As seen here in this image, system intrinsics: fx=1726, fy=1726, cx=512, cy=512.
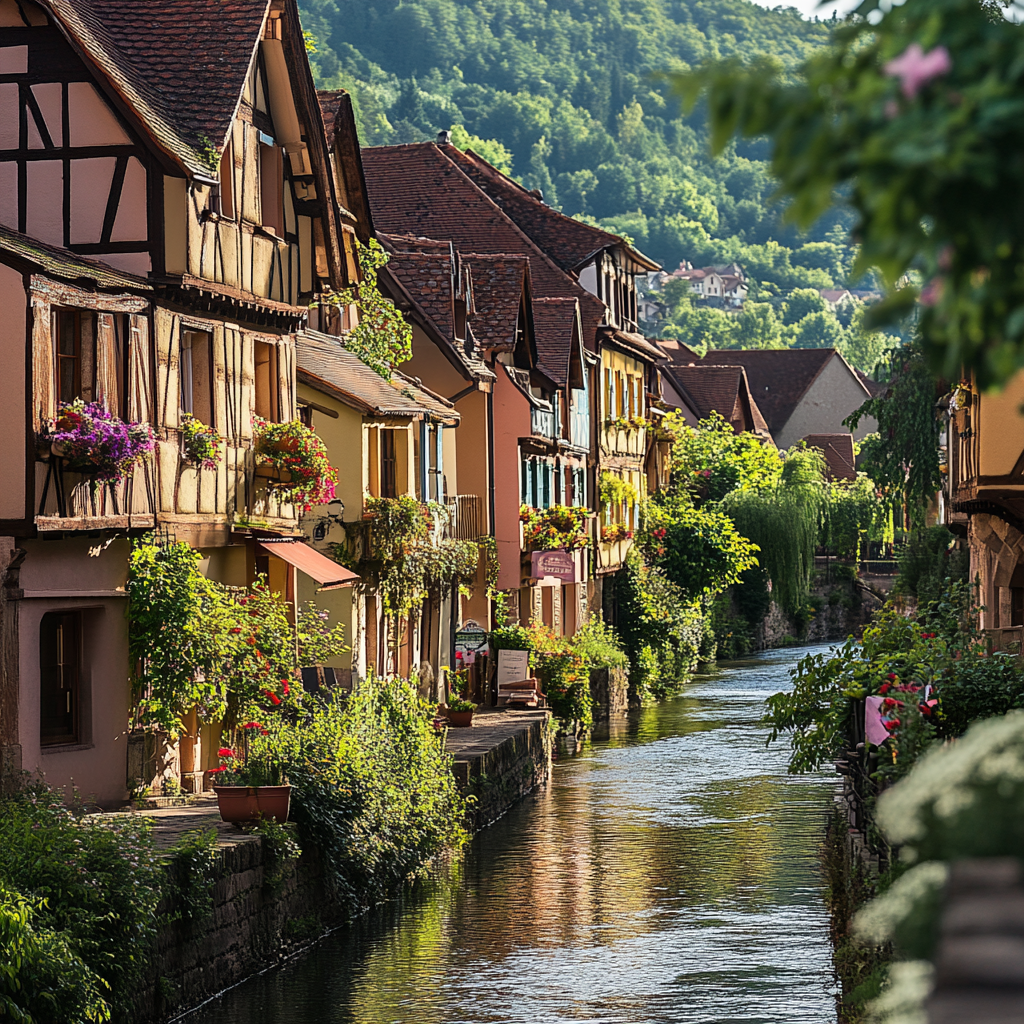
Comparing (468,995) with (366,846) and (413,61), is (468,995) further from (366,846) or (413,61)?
(413,61)

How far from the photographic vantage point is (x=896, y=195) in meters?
3.41

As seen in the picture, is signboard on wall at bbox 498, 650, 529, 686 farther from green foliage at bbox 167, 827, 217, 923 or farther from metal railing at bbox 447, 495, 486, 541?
green foliage at bbox 167, 827, 217, 923

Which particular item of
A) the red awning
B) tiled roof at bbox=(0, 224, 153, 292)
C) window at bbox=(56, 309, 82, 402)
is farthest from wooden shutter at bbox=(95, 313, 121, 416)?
the red awning

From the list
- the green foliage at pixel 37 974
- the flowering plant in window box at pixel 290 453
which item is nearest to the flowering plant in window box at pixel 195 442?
the flowering plant in window box at pixel 290 453

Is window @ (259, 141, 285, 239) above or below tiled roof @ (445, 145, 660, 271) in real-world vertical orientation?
below

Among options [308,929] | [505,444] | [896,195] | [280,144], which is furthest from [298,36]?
[896,195]

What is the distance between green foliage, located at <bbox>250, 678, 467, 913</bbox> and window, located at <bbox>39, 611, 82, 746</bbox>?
200 cm

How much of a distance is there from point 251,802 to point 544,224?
31896 mm

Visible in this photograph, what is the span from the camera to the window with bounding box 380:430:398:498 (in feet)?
89.1

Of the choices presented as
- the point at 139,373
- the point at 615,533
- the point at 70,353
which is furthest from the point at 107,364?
the point at 615,533

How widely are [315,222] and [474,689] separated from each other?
42.5 ft

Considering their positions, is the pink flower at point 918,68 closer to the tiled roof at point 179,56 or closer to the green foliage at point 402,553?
the tiled roof at point 179,56

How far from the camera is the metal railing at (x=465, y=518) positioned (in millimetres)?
30984

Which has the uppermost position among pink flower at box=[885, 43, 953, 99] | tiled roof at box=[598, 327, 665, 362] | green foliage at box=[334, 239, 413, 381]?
tiled roof at box=[598, 327, 665, 362]
